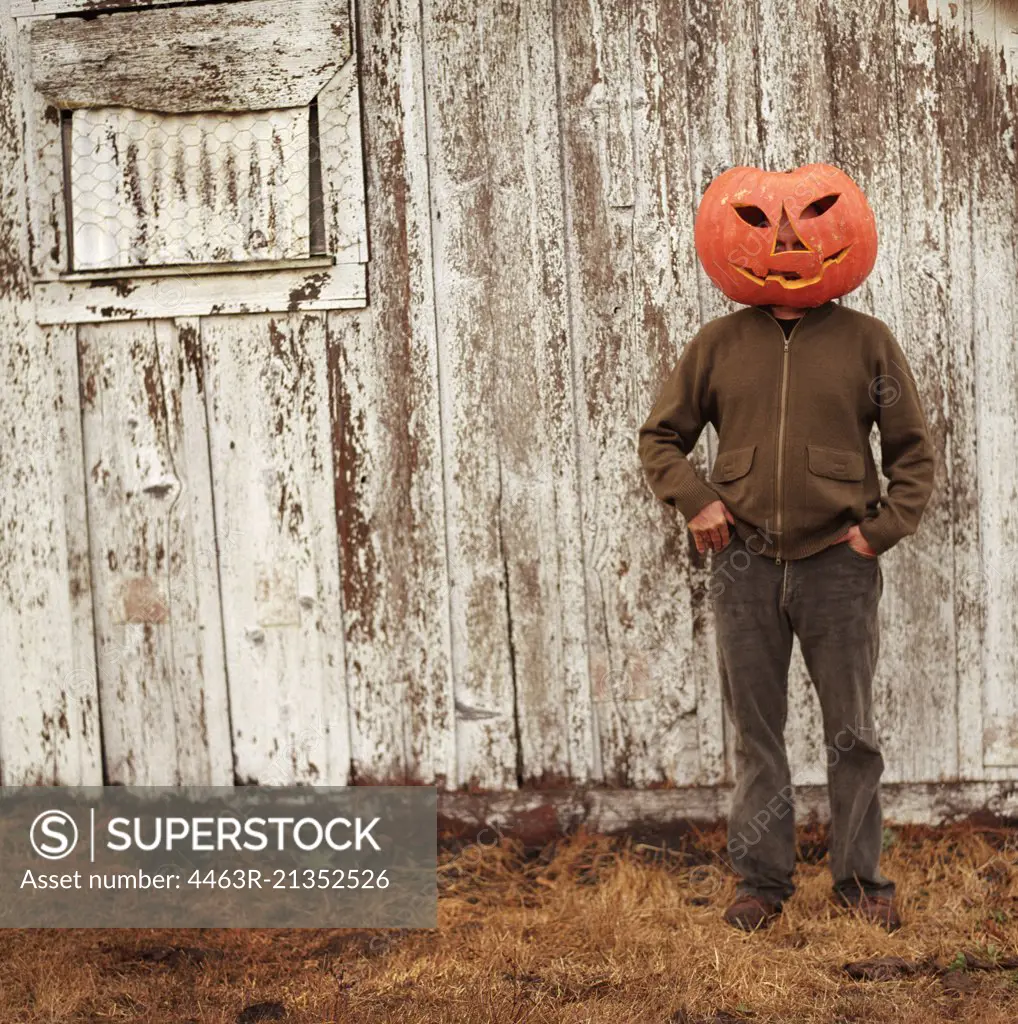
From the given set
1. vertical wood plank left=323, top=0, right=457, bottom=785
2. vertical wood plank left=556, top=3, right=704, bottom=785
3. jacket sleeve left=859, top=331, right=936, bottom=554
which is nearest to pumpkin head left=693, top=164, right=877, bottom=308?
jacket sleeve left=859, top=331, right=936, bottom=554

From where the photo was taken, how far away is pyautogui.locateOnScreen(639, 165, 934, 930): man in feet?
10.3

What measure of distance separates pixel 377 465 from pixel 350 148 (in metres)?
0.98

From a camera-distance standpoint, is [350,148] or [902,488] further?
[350,148]

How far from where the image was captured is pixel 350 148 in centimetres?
382

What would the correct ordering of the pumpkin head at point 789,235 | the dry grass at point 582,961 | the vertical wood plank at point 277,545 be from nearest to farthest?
1. the dry grass at point 582,961
2. the pumpkin head at point 789,235
3. the vertical wood plank at point 277,545

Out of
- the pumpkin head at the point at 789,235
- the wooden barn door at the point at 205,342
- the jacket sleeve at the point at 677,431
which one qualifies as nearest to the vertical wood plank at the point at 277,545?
the wooden barn door at the point at 205,342

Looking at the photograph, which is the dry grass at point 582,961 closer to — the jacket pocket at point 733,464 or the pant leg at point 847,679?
the pant leg at point 847,679

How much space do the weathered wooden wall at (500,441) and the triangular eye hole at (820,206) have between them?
Answer: 0.65m

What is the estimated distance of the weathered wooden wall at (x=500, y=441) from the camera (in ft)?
12.2

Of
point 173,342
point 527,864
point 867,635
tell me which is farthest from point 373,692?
point 867,635

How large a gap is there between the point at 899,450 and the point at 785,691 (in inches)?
27.9

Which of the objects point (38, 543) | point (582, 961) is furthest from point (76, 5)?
point (582, 961)

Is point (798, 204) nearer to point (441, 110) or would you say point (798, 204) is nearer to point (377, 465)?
point (441, 110)

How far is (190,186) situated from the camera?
12.7ft
